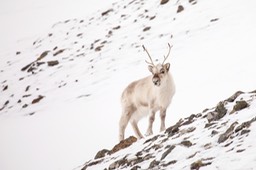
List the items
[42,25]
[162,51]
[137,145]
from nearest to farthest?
[137,145] → [162,51] → [42,25]

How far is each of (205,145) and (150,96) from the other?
15.7 ft

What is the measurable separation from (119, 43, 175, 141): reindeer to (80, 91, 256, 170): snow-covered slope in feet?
6.74

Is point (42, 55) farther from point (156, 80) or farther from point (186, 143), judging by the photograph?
point (186, 143)

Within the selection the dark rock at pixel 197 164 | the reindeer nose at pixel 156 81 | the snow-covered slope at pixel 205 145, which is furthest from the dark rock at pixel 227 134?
the reindeer nose at pixel 156 81

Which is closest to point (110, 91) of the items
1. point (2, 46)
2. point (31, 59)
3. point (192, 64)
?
point (192, 64)

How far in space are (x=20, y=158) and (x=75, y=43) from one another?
59.8 ft

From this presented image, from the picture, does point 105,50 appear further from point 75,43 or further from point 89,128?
point 89,128

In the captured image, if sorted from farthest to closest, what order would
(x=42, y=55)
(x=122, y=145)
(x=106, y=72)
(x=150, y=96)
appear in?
(x=42, y=55) → (x=106, y=72) → (x=150, y=96) → (x=122, y=145)

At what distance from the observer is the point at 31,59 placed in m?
33.6

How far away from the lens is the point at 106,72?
78.6 feet

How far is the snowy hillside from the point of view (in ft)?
49.4

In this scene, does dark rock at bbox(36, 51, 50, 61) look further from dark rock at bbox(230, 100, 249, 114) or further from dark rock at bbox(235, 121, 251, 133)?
dark rock at bbox(235, 121, 251, 133)

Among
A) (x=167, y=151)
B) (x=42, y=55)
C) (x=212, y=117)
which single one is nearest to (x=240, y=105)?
(x=212, y=117)

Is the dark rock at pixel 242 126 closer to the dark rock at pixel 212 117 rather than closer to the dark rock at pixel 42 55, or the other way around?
the dark rock at pixel 212 117
